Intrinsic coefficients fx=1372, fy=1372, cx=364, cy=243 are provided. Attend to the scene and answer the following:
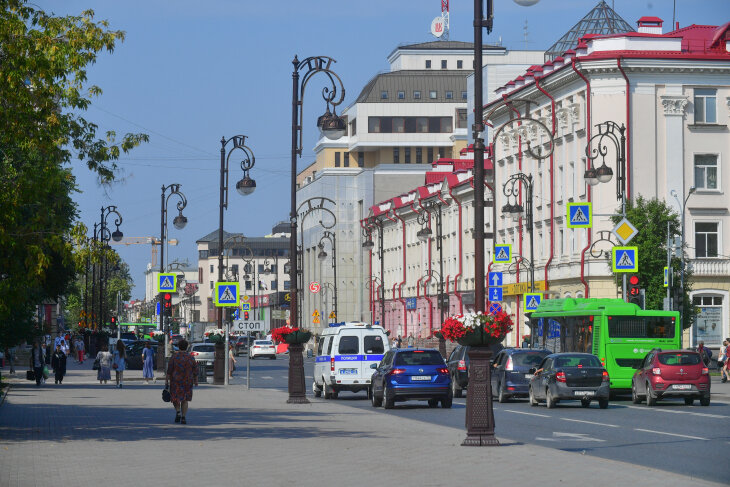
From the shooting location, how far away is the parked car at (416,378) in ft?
110

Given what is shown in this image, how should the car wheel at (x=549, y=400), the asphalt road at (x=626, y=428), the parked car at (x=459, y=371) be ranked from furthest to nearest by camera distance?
the parked car at (x=459, y=371), the car wheel at (x=549, y=400), the asphalt road at (x=626, y=428)

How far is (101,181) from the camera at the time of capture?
2309 centimetres

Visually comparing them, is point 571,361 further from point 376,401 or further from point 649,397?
point 376,401

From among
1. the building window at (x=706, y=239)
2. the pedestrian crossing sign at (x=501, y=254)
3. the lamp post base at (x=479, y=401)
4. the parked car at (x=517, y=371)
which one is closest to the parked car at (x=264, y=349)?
the building window at (x=706, y=239)

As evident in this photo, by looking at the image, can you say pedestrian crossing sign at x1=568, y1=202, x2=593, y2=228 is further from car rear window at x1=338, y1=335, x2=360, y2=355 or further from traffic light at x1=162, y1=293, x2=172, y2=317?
traffic light at x1=162, y1=293, x2=172, y2=317

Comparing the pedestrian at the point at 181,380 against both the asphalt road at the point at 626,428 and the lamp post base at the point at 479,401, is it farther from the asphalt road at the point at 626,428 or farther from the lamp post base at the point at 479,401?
the lamp post base at the point at 479,401

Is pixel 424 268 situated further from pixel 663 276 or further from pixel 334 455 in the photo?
pixel 334 455

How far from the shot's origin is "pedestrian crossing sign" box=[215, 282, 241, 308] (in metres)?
44.2

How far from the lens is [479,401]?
19.4 metres

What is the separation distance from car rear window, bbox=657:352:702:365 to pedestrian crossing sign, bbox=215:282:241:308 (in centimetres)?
1531

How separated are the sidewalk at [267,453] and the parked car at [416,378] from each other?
3.41 m

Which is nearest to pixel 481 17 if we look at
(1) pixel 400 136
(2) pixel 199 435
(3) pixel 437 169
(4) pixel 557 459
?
(4) pixel 557 459

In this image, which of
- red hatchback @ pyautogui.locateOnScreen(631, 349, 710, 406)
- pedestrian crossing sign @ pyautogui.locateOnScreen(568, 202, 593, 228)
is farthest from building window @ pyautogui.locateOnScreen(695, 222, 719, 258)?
red hatchback @ pyautogui.locateOnScreen(631, 349, 710, 406)

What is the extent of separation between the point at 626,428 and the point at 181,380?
27.5 ft
